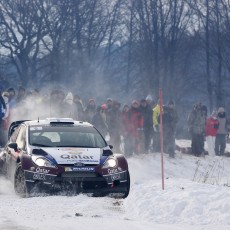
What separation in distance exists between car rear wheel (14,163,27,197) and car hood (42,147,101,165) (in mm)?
602

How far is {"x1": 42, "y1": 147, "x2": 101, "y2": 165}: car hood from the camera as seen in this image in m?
13.9

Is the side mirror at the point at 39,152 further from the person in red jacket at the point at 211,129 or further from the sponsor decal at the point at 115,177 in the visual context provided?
the person in red jacket at the point at 211,129

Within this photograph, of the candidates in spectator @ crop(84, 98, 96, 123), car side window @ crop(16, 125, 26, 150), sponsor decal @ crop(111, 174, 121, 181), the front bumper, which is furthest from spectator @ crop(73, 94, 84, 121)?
the front bumper

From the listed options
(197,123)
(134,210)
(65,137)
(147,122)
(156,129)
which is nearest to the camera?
(134,210)

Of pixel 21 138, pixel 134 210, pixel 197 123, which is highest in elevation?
pixel 197 123

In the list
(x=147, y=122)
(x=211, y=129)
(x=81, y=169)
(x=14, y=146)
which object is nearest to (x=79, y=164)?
(x=81, y=169)

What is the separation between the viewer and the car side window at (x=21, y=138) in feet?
49.7

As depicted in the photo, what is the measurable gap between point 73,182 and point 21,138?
2.32 metres

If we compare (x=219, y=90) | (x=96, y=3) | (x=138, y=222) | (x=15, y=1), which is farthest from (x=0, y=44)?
(x=138, y=222)

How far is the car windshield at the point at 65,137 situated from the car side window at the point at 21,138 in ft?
0.48

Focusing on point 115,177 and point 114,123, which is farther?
point 114,123

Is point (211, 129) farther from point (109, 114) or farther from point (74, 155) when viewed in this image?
point (74, 155)

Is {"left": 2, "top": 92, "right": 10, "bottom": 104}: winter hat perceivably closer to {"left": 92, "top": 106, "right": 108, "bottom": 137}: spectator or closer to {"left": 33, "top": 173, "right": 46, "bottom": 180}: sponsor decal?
{"left": 92, "top": 106, "right": 108, "bottom": 137}: spectator

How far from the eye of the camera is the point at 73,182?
541 inches
